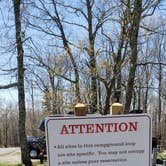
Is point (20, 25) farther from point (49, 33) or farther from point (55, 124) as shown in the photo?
point (55, 124)

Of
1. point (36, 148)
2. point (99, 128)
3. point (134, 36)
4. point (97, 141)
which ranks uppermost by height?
point (134, 36)

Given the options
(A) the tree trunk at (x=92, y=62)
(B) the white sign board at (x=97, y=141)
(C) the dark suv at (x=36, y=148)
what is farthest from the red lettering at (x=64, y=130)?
(C) the dark suv at (x=36, y=148)

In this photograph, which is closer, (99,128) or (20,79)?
(99,128)

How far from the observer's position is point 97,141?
403cm

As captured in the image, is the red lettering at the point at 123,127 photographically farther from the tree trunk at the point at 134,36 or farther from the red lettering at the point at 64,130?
the tree trunk at the point at 134,36

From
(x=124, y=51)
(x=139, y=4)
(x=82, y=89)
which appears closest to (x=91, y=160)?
(x=139, y=4)

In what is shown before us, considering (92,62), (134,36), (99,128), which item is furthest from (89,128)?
(92,62)

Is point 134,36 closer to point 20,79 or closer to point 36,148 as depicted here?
point 20,79

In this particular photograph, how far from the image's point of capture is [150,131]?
4.07 metres

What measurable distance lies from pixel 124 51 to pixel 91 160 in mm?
16722

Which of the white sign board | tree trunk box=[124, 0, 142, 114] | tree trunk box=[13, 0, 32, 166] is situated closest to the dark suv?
tree trunk box=[13, 0, 32, 166]

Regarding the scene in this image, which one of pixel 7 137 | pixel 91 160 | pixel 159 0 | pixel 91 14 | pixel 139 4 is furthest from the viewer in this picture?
pixel 7 137

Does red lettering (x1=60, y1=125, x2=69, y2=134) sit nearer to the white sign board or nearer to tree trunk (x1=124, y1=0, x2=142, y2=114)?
the white sign board

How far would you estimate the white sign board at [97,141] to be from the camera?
4.02 m
